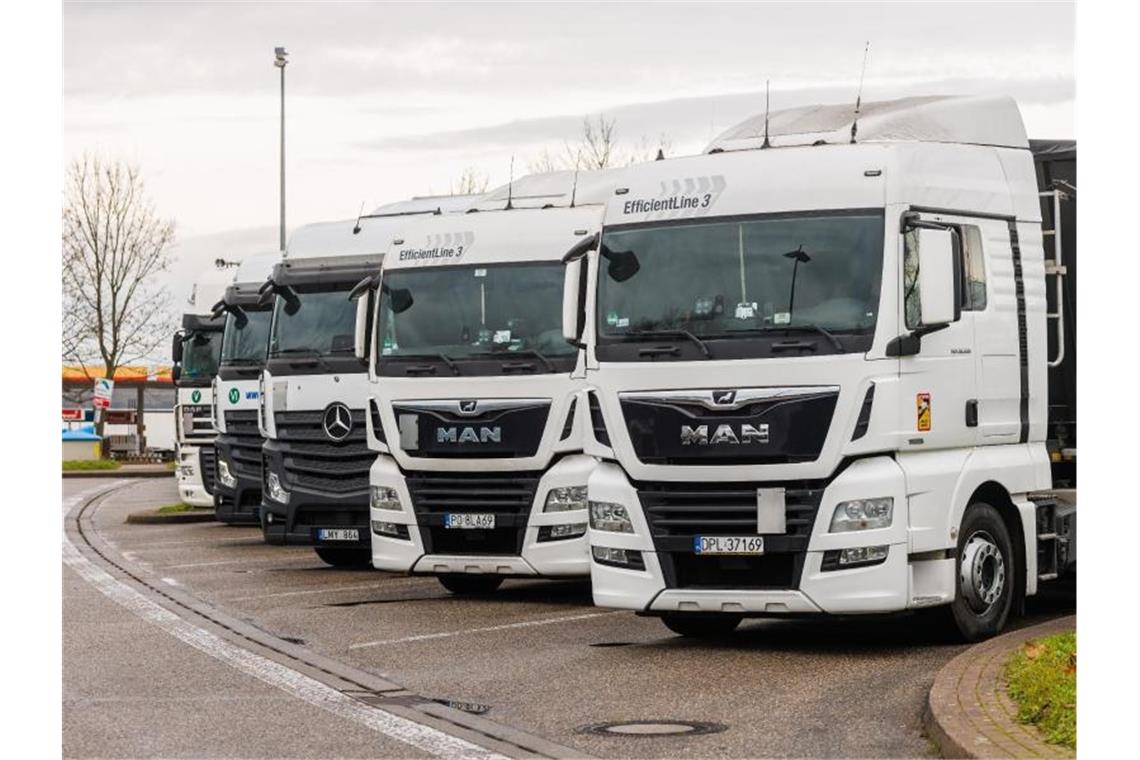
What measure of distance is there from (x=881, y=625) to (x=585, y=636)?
2109 millimetres

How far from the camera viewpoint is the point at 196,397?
91.9ft

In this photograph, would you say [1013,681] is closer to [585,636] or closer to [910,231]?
[910,231]

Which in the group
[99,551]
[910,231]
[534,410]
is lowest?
[99,551]

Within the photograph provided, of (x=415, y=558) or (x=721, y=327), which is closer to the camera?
(x=721, y=327)

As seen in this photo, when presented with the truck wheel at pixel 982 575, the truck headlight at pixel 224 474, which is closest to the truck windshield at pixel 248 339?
the truck headlight at pixel 224 474

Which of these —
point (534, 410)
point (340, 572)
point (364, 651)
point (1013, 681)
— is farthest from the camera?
point (340, 572)

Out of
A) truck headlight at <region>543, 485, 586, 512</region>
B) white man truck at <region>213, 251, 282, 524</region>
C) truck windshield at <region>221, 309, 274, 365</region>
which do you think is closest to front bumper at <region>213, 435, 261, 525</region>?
white man truck at <region>213, 251, 282, 524</region>

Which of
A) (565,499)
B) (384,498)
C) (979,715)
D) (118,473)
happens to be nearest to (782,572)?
(979,715)

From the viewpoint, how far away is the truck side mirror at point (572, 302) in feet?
45.8

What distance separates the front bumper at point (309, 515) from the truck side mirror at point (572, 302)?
578cm

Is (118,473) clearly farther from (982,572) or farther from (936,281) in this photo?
(936,281)

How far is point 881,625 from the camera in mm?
14688

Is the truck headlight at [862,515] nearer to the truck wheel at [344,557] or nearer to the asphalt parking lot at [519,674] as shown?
the asphalt parking lot at [519,674]

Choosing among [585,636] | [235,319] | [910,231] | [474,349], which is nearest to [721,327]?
[910,231]
